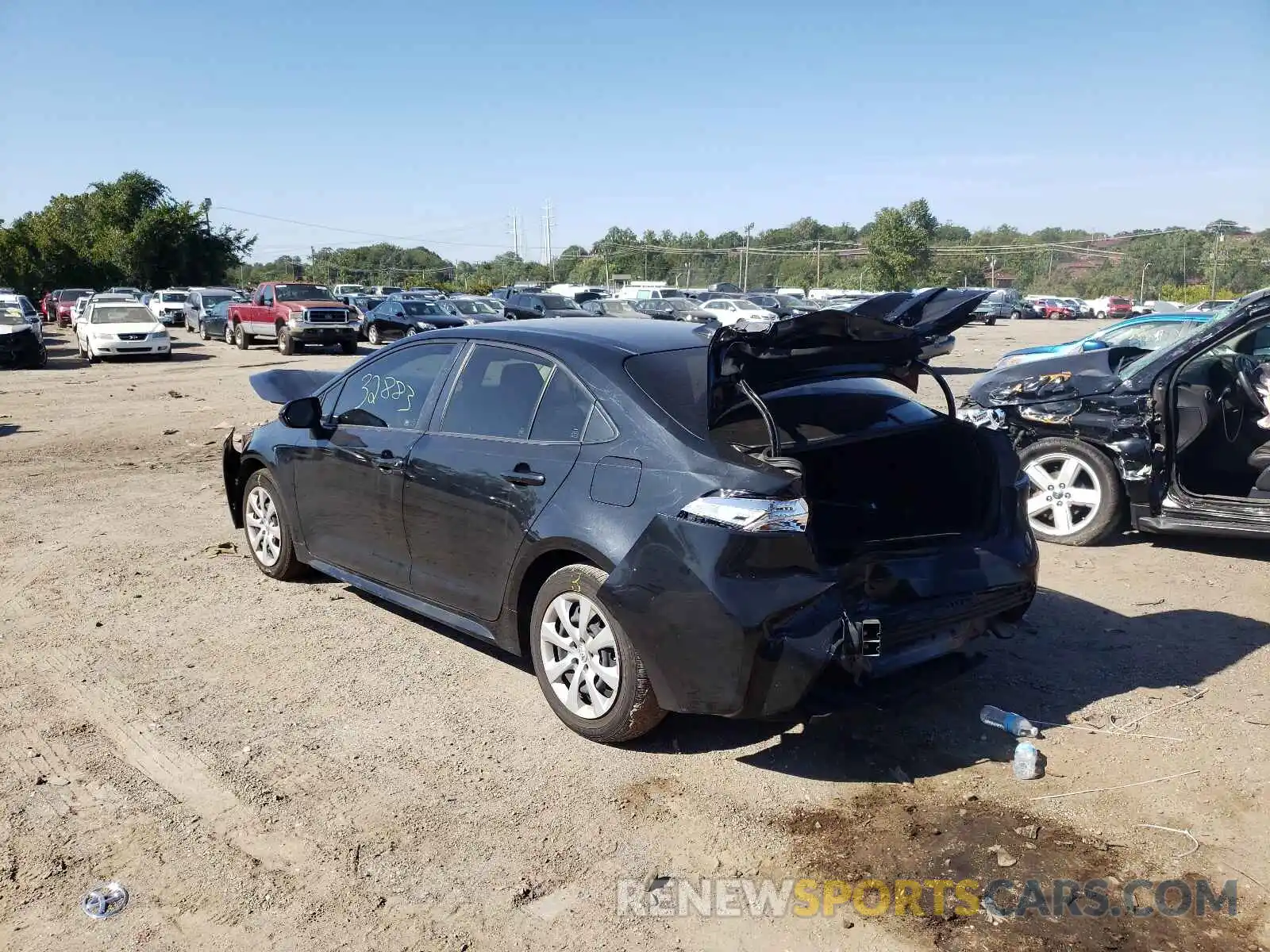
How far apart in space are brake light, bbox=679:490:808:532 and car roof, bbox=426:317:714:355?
1037 mm

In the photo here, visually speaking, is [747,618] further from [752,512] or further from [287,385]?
[287,385]

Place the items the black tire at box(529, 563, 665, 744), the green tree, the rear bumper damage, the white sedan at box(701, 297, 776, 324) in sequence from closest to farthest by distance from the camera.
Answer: the rear bumper damage → the black tire at box(529, 563, 665, 744) → the white sedan at box(701, 297, 776, 324) → the green tree

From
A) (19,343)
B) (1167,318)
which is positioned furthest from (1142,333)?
(19,343)

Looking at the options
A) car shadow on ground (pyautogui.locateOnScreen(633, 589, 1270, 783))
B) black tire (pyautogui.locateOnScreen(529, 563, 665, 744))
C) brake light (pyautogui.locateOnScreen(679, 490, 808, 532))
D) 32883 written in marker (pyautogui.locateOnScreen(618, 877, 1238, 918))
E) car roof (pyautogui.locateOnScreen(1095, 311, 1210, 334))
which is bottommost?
32883 written in marker (pyautogui.locateOnScreen(618, 877, 1238, 918))

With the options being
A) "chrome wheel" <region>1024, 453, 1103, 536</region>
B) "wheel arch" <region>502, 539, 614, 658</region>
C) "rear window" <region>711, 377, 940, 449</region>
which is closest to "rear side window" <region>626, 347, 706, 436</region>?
"rear window" <region>711, 377, 940, 449</region>

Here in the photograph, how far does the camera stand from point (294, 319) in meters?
26.5

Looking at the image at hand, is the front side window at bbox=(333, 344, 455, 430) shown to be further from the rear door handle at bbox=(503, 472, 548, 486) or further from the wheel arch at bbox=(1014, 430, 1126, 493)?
the wheel arch at bbox=(1014, 430, 1126, 493)

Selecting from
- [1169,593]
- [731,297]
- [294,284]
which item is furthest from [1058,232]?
[1169,593]

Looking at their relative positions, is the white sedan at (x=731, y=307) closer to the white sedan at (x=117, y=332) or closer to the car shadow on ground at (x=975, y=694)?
the white sedan at (x=117, y=332)

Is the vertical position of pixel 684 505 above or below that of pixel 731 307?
below

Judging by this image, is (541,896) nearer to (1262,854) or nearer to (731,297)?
(1262,854)

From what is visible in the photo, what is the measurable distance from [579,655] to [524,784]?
55 centimetres

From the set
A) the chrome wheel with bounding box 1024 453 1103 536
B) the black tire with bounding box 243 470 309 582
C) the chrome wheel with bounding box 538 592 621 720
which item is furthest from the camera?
the chrome wheel with bounding box 1024 453 1103 536

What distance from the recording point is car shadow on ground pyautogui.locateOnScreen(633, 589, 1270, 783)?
3.96m
